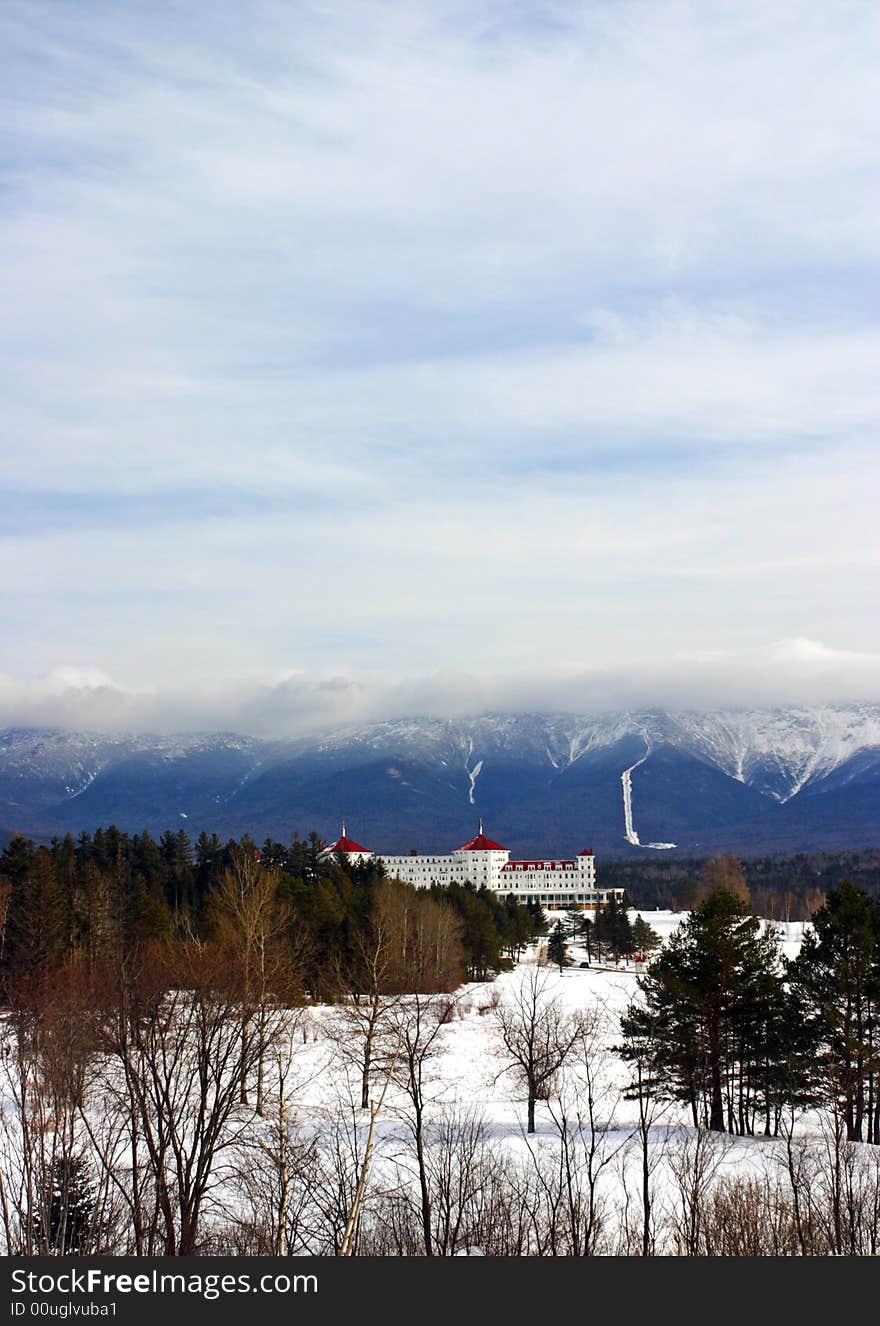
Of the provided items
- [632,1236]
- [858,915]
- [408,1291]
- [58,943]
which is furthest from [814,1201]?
[58,943]

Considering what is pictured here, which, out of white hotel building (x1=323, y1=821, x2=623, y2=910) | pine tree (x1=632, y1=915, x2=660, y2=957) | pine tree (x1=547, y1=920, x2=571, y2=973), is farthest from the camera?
white hotel building (x1=323, y1=821, x2=623, y2=910)

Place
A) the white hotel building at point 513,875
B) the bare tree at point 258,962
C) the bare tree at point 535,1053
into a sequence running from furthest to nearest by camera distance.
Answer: the white hotel building at point 513,875
the bare tree at point 535,1053
the bare tree at point 258,962

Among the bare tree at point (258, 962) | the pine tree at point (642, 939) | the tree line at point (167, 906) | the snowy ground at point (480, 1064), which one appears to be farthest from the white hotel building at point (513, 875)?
the bare tree at point (258, 962)

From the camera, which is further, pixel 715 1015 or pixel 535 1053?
pixel 535 1053

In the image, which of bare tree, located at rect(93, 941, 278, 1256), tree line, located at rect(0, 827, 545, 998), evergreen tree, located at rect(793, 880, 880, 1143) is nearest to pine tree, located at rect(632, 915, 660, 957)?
tree line, located at rect(0, 827, 545, 998)

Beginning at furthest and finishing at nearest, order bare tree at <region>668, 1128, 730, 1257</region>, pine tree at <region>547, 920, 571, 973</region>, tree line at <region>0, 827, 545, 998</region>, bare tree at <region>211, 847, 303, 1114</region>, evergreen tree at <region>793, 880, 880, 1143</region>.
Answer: pine tree at <region>547, 920, 571, 973</region> → tree line at <region>0, 827, 545, 998</region> → evergreen tree at <region>793, 880, 880, 1143</region> → bare tree at <region>211, 847, 303, 1114</region> → bare tree at <region>668, 1128, 730, 1257</region>

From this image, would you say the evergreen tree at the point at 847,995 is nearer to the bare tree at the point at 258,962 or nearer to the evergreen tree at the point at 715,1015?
the evergreen tree at the point at 715,1015

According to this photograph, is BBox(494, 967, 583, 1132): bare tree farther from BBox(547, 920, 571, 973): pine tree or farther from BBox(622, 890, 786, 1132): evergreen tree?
BBox(547, 920, 571, 973): pine tree

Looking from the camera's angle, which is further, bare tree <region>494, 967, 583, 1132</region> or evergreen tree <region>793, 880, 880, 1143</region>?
bare tree <region>494, 967, 583, 1132</region>

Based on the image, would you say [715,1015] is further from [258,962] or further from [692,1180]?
[258,962]

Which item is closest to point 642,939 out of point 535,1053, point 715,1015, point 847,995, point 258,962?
point 535,1053

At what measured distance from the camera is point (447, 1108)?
44.8 meters

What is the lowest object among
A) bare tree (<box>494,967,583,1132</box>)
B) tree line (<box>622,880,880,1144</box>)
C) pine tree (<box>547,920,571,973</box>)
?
pine tree (<box>547,920,571,973</box>)

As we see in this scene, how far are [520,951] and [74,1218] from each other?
9743cm
